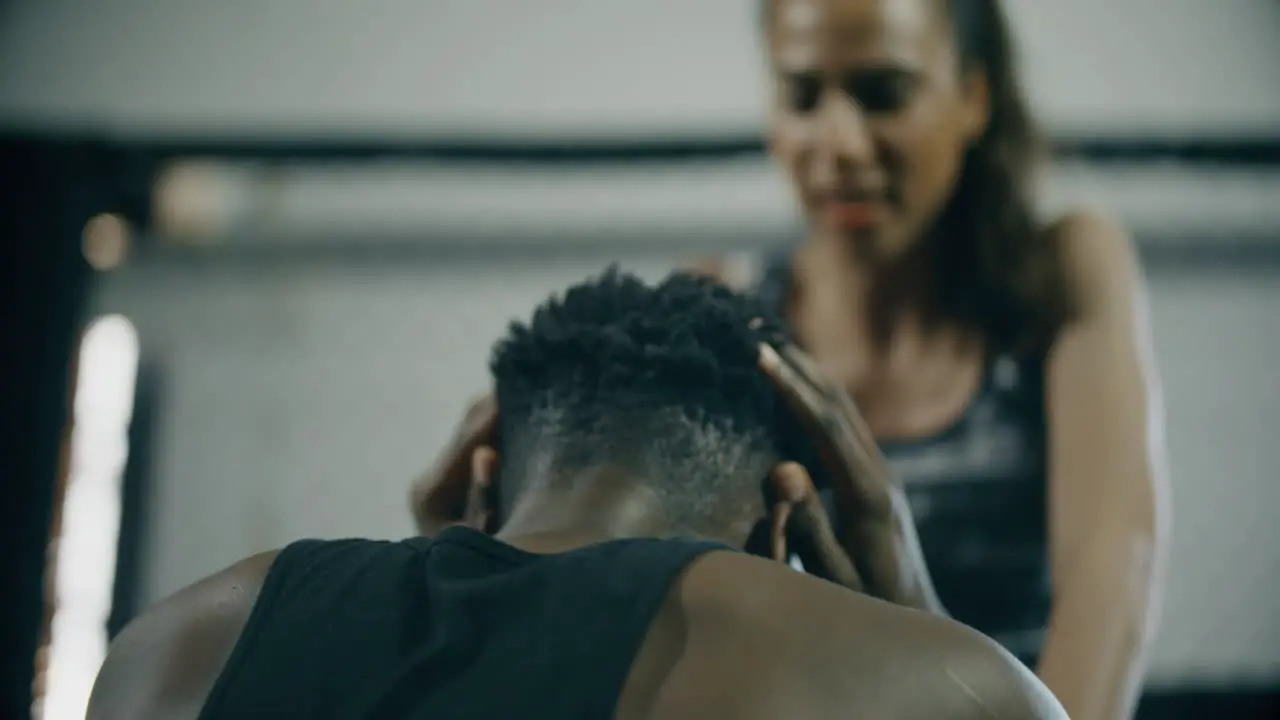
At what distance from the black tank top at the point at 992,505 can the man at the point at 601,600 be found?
19.4 inches

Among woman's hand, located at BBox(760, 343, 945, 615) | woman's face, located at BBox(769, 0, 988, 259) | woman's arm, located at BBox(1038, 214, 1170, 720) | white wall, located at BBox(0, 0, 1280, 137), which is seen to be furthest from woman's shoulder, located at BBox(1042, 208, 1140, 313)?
white wall, located at BBox(0, 0, 1280, 137)

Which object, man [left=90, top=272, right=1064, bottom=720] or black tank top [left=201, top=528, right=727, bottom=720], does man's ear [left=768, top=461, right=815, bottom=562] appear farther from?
black tank top [left=201, top=528, right=727, bottom=720]

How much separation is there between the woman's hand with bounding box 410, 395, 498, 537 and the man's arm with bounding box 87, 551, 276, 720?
164 mm

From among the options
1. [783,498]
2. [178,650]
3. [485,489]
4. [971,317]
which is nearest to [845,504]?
[783,498]

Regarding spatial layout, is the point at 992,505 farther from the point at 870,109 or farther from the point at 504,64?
the point at 504,64

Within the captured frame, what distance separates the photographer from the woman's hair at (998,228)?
1209 millimetres

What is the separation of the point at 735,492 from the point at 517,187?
1410mm

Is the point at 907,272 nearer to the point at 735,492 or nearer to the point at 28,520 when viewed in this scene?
the point at 735,492

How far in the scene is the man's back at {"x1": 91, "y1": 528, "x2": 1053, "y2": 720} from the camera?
0.52m

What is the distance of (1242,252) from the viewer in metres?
1.94

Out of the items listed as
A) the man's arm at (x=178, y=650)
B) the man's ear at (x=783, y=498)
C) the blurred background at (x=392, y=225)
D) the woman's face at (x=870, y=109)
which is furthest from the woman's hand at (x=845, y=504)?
the blurred background at (x=392, y=225)

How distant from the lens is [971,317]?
49.4 inches

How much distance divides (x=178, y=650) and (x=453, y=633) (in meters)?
0.15

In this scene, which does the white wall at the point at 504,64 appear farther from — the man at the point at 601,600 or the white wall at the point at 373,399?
the man at the point at 601,600
